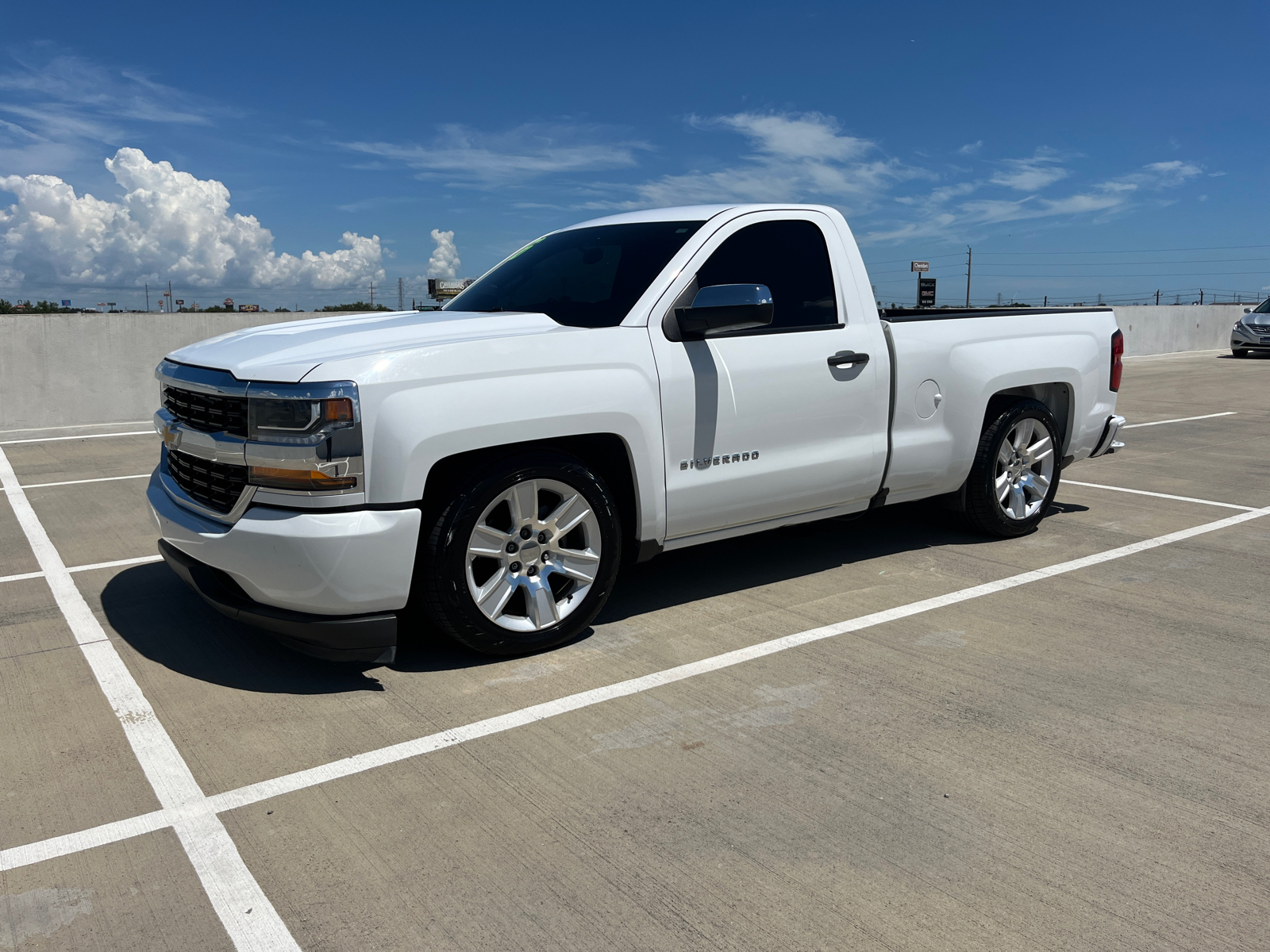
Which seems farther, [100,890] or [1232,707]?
[1232,707]

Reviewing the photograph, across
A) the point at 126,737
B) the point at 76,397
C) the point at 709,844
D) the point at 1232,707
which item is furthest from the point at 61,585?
the point at 76,397

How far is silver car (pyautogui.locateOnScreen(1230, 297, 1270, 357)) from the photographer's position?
25.7 meters

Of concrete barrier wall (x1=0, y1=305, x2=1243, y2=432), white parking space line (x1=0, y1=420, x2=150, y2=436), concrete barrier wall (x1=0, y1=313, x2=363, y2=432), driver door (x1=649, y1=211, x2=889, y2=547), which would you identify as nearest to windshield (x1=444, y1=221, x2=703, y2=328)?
driver door (x1=649, y1=211, x2=889, y2=547)

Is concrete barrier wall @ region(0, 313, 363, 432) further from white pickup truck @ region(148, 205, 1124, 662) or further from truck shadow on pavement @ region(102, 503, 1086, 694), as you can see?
white pickup truck @ region(148, 205, 1124, 662)

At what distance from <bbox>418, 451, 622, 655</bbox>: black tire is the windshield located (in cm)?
76

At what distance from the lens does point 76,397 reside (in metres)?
13.7

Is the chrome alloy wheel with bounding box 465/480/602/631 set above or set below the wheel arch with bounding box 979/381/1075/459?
below

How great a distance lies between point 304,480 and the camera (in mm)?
3617

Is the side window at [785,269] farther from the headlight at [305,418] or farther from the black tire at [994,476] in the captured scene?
the headlight at [305,418]

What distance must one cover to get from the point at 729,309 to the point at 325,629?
212 cm

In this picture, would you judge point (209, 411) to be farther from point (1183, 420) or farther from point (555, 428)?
point (1183, 420)

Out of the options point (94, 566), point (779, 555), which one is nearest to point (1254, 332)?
point (779, 555)

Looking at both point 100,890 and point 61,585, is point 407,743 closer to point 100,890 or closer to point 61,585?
point 100,890

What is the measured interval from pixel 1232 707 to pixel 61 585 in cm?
568
